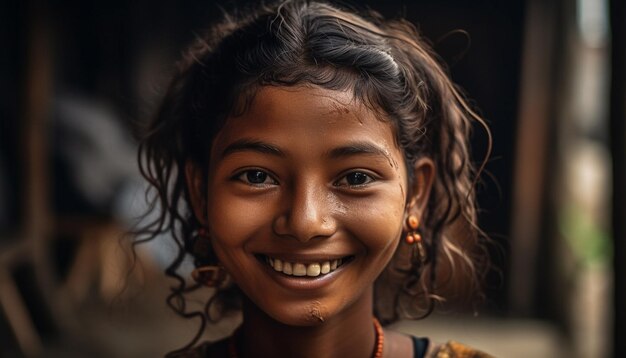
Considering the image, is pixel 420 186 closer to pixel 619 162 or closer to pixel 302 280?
pixel 302 280

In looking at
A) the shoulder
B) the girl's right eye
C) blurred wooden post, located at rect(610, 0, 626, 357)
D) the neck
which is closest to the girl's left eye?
the girl's right eye

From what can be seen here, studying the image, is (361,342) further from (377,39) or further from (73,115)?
(73,115)

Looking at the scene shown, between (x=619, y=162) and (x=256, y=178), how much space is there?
59.9 inches

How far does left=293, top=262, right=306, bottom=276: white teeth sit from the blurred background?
10.3ft

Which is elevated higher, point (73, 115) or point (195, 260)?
point (73, 115)

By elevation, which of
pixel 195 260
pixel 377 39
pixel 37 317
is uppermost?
pixel 377 39

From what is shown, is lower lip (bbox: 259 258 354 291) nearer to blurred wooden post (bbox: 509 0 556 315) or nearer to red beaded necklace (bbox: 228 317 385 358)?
red beaded necklace (bbox: 228 317 385 358)

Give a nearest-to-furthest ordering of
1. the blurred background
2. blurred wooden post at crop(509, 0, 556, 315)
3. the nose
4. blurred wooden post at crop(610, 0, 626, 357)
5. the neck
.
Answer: the nose → the neck → blurred wooden post at crop(610, 0, 626, 357) → the blurred background → blurred wooden post at crop(509, 0, 556, 315)

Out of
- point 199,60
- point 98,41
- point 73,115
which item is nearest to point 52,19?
point 73,115

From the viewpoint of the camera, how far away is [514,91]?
16.9 ft

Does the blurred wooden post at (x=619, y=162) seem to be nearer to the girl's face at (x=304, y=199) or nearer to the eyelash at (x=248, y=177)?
the girl's face at (x=304, y=199)

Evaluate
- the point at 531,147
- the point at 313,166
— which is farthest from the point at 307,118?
the point at 531,147

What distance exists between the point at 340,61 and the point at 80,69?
5747 mm

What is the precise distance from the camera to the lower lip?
1244 millimetres
